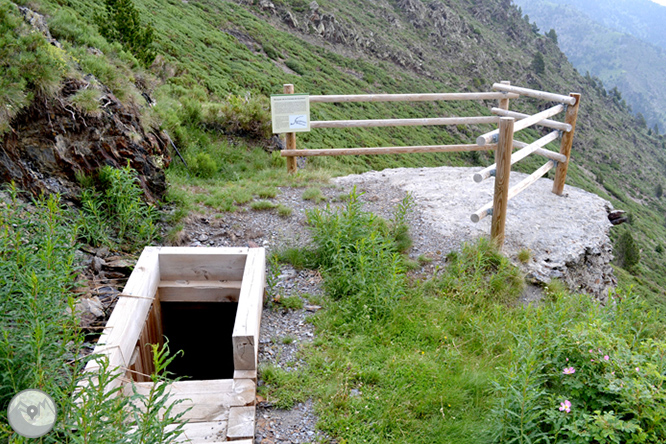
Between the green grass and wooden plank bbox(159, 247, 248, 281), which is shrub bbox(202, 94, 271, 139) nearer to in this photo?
the green grass

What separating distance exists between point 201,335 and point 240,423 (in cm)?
226

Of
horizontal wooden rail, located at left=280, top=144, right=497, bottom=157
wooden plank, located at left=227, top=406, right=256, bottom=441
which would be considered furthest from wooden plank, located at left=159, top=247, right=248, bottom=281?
horizontal wooden rail, located at left=280, top=144, right=497, bottom=157

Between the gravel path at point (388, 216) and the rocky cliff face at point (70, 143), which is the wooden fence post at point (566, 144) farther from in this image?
the rocky cliff face at point (70, 143)

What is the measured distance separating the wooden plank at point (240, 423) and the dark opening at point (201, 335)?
5.73ft

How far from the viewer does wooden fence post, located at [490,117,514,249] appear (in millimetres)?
5531

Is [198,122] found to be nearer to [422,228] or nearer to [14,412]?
[422,228]

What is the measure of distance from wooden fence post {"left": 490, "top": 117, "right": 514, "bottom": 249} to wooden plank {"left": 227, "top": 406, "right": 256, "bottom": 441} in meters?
3.76

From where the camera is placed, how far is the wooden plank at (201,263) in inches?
192

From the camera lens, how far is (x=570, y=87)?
91.6 m

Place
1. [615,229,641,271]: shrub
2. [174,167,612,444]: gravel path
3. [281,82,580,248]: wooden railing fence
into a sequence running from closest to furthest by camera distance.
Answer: [174,167,612,444]: gravel path → [281,82,580,248]: wooden railing fence → [615,229,641,271]: shrub

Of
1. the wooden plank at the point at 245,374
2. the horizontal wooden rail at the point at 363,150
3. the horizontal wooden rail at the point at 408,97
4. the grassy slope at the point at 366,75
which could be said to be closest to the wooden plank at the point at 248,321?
the wooden plank at the point at 245,374

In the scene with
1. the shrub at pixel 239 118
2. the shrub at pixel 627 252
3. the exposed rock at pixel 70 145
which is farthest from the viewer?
the shrub at pixel 627 252

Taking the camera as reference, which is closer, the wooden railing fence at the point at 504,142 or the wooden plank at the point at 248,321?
the wooden plank at the point at 248,321

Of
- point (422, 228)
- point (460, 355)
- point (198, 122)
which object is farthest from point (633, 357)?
point (198, 122)
